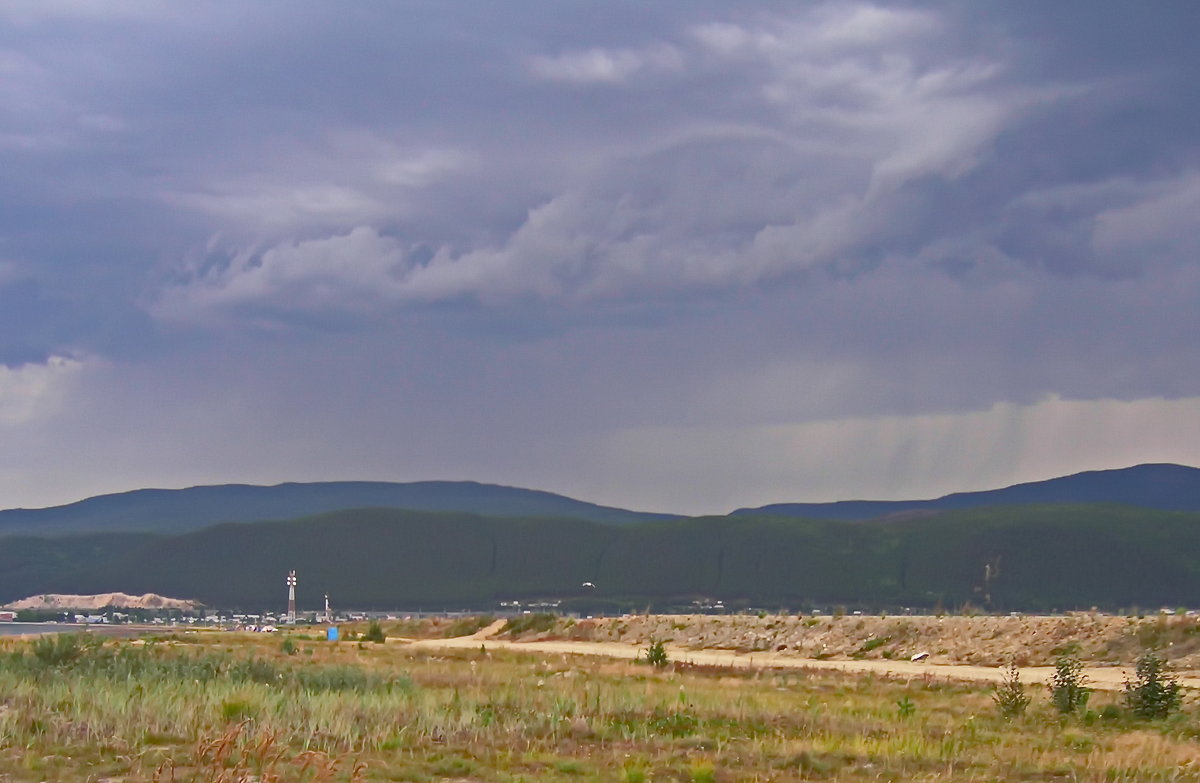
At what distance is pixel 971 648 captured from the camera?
4756cm

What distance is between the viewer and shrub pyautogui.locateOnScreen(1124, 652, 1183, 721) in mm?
27266

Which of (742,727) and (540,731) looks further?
(742,727)

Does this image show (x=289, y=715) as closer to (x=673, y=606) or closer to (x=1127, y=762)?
(x=1127, y=762)

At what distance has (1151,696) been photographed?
1080 inches

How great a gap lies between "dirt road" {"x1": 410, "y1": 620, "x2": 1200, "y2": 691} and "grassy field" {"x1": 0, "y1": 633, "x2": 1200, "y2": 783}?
582 cm

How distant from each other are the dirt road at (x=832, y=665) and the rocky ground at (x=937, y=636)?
4.78ft

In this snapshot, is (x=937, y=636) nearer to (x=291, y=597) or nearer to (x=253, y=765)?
(x=253, y=765)

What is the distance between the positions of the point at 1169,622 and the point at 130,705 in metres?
33.4

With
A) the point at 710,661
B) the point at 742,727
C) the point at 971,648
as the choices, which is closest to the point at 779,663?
the point at 710,661

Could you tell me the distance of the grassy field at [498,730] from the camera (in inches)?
695

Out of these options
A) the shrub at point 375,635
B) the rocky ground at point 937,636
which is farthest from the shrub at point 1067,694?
the shrub at point 375,635

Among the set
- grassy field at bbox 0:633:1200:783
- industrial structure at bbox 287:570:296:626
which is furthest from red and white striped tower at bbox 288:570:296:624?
grassy field at bbox 0:633:1200:783

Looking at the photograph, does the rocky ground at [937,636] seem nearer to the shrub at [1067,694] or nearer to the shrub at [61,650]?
the shrub at [1067,694]

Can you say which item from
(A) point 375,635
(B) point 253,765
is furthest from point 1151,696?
(A) point 375,635
